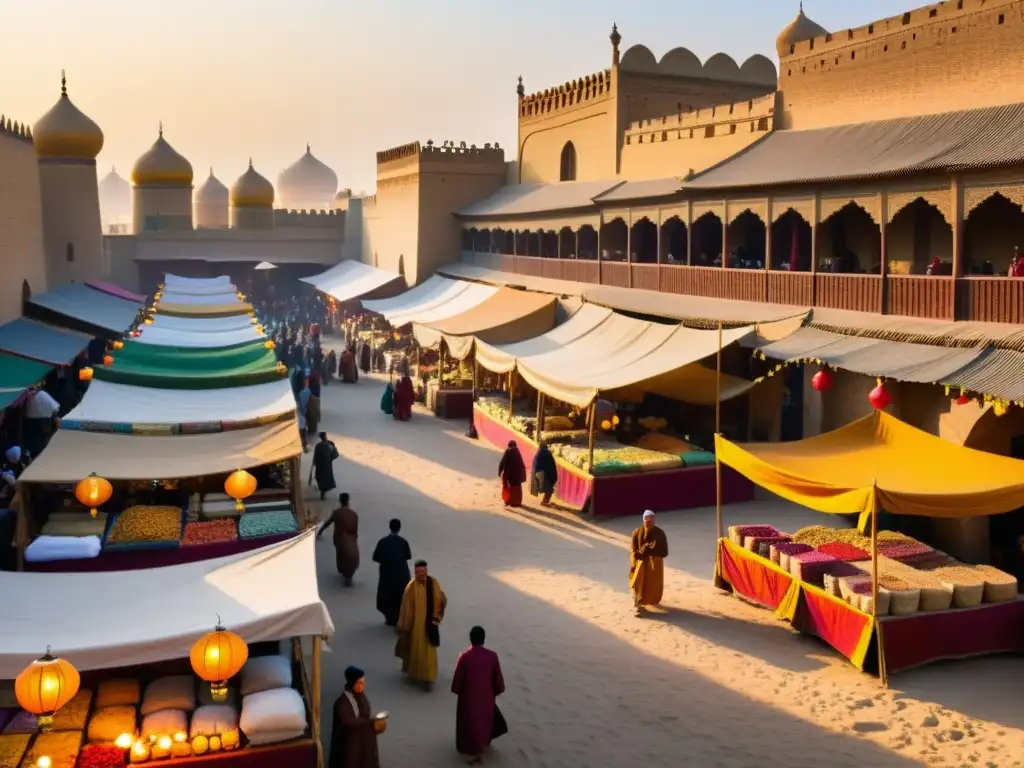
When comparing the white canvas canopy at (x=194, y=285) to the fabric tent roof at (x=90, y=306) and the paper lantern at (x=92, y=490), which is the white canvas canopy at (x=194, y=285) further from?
the paper lantern at (x=92, y=490)

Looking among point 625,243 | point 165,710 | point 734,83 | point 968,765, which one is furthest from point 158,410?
point 734,83

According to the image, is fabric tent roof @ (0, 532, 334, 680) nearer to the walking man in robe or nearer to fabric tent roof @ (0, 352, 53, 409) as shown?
the walking man in robe

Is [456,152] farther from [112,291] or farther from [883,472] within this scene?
[883,472]

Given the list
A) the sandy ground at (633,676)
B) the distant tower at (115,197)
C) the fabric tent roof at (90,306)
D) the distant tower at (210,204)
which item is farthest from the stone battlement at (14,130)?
the distant tower at (115,197)

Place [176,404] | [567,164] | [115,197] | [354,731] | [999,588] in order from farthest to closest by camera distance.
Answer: [115,197] → [567,164] → [176,404] → [999,588] → [354,731]

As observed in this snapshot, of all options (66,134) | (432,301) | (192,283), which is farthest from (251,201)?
(432,301)

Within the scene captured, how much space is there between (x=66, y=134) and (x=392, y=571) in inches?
946

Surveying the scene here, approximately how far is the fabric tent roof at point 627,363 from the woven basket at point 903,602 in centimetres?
542

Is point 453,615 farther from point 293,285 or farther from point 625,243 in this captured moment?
point 293,285

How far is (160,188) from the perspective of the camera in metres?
40.0

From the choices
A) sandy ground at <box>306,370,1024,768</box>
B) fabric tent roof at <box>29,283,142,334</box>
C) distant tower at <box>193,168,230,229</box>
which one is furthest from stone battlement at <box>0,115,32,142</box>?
distant tower at <box>193,168,230,229</box>

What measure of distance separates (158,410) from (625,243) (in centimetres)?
1379

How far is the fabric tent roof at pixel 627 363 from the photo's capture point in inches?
540

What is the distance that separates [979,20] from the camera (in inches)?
520
